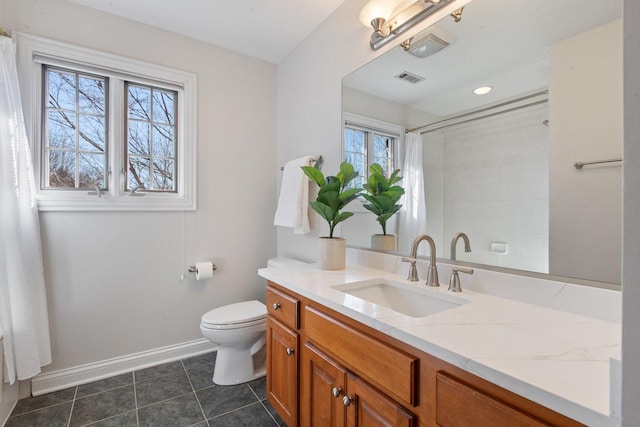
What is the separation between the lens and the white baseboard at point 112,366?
181cm

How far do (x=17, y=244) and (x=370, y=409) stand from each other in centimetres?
202

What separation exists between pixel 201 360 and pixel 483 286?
2.07 m


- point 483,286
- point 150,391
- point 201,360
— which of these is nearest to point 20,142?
point 150,391

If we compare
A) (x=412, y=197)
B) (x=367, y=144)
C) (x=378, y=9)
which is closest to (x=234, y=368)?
(x=412, y=197)

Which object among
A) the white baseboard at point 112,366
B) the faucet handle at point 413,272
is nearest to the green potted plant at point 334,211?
the faucet handle at point 413,272

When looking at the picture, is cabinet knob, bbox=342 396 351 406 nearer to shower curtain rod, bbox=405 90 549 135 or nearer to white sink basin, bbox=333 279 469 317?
white sink basin, bbox=333 279 469 317

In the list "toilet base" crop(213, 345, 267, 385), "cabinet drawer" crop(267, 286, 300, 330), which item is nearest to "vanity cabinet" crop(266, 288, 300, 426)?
"cabinet drawer" crop(267, 286, 300, 330)

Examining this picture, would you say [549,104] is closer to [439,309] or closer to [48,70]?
[439,309]

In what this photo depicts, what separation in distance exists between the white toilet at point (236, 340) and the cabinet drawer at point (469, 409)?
140 centimetres

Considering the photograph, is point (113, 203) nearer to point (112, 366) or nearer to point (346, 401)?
point (112, 366)

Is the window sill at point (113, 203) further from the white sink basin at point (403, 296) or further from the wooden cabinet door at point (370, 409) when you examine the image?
the wooden cabinet door at point (370, 409)

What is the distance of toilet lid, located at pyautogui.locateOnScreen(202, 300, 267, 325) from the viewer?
1.83 metres

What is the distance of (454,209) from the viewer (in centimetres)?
129

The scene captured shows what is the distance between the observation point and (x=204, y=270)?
2.20 meters
